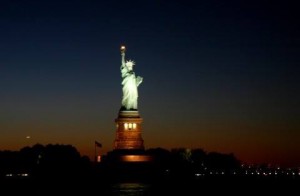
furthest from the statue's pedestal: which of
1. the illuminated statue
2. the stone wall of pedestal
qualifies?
the illuminated statue

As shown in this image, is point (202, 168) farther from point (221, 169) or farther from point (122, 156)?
point (122, 156)

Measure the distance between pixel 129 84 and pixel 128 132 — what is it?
6294 mm

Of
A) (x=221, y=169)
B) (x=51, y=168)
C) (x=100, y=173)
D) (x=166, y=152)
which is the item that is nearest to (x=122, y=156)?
(x=100, y=173)

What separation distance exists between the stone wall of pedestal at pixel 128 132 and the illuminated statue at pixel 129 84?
163 cm

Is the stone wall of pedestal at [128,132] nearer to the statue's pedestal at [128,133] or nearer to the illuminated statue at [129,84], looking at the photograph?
the statue's pedestal at [128,133]

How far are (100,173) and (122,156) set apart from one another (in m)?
3.04

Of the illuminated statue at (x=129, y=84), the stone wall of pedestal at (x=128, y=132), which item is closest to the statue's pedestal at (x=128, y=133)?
the stone wall of pedestal at (x=128, y=132)

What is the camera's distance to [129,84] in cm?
8169

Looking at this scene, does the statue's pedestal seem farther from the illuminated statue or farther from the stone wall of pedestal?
the illuminated statue

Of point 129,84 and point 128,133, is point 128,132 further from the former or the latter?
point 129,84

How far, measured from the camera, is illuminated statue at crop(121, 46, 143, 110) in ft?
265

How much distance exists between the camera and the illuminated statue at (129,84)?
80.9 meters

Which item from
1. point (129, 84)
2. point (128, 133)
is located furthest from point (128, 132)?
point (129, 84)

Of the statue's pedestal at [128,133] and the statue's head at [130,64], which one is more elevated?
the statue's head at [130,64]
